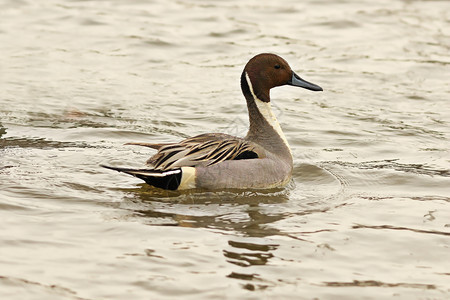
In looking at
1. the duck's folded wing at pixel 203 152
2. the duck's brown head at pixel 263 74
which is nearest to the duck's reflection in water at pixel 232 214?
the duck's folded wing at pixel 203 152

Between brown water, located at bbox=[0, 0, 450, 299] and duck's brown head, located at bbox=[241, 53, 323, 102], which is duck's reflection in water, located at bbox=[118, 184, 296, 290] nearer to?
brown water, located at bbox=[0, 0, 450, 299]

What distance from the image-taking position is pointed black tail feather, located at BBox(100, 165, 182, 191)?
7711 millimetres

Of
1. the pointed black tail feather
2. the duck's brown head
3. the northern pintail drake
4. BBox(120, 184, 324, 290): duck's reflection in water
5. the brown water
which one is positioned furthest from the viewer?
the duck's brown head

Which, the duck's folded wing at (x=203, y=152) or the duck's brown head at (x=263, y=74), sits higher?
the duck's brown head at (x=263, y=74)

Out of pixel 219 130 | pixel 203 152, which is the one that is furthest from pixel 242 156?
pixel 219 130

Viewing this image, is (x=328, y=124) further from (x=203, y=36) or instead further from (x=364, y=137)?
(x=203, y=36)

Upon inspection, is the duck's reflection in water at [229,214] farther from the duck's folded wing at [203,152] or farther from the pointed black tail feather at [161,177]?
the duck's folded wing at [203,152]

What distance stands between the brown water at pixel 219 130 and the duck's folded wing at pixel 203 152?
30 centimetres

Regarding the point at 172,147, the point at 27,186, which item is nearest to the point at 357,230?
the point at 172,147

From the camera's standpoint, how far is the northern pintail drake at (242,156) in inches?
311

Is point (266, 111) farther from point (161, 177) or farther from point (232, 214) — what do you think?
point (232, 214)

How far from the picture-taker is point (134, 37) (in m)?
14.0

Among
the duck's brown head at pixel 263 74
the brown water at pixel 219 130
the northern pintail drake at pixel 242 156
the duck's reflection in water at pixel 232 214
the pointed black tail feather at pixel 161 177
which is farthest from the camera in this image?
the duck's brown head at pixel 263 74

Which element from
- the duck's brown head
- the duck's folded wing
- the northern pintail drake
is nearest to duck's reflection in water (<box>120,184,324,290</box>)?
the northern pintail drake
